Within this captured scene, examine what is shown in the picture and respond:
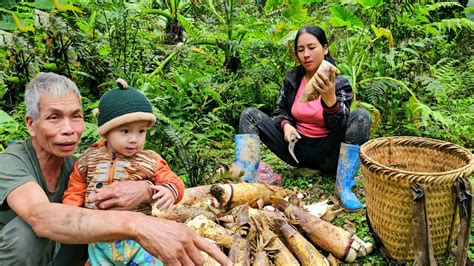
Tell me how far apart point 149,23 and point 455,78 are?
12.5 ft

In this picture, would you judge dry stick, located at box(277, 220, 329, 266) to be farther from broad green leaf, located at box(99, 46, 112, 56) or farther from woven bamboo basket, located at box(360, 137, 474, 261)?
broad green leaf, located at box(99, 46, 112, 56)

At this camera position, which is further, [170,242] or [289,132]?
[289,132]

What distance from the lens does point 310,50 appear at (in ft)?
11.3

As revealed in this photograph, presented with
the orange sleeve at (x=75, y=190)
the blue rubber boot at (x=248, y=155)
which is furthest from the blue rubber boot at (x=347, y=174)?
the orange sleeve at (x=75, y=190)

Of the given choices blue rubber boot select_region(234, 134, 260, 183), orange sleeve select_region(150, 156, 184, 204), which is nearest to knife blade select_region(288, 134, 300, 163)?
blue rubber boot select_region(234, 134, 260, 183)

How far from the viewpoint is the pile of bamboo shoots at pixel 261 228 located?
2.65 meters

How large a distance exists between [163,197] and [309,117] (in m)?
1.78

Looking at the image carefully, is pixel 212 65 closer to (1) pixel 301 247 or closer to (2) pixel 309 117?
(2) pixel 309 117

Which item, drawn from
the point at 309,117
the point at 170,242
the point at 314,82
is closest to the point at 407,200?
the point at 314,82

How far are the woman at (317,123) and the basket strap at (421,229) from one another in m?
0.88

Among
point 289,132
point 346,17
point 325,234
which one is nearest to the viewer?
point 325,234

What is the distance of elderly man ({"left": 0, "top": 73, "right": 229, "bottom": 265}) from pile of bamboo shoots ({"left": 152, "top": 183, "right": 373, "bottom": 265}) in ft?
1.89

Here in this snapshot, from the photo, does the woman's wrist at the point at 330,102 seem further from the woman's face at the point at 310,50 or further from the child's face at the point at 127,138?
the child's face at the point at 127,138

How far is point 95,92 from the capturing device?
4.82 m
